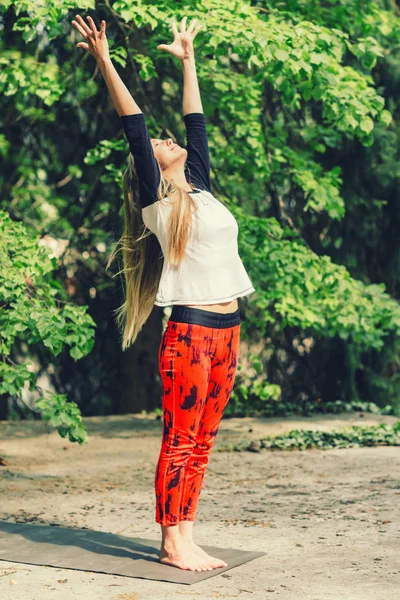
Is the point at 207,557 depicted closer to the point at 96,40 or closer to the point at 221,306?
the point at 221,306

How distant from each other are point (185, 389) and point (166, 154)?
1.09 meters

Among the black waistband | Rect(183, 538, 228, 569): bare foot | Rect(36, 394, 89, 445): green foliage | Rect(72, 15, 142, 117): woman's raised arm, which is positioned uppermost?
Rect(72, 15, 142, 117): woman's raised arm

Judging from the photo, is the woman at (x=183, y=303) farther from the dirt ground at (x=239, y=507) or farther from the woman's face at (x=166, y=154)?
the dirt ground at (x=239, y=507)

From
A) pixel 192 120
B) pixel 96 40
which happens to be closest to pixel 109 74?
pixel 96 40

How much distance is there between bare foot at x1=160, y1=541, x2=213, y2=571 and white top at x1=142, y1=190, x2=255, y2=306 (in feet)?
3.72

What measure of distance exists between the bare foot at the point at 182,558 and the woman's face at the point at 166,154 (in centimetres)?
175

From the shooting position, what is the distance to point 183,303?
14.1 feet

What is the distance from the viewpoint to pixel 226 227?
437 cm

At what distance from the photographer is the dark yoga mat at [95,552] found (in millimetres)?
4395

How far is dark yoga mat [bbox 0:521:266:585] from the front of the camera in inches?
173

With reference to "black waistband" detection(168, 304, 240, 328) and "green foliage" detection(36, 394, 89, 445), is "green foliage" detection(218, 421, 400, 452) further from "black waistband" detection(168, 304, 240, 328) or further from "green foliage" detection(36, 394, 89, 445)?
"black waistband" detection(168, 304, 240, 328)

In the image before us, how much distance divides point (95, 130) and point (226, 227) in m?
7.29

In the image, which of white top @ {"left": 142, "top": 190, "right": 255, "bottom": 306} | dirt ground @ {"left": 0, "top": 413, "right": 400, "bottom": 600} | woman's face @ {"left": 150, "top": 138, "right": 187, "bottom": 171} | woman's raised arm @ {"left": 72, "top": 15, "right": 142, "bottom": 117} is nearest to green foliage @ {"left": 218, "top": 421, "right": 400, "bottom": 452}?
dirt ground @ {"left": 0, "top": 413, "right": 400, "bottom": 600}

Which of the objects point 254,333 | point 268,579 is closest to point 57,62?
point 254,333
